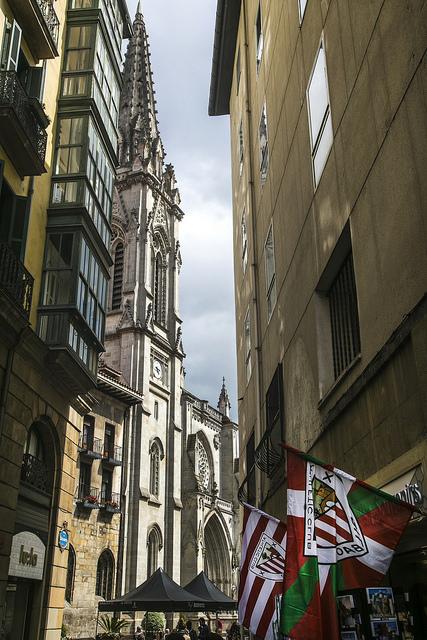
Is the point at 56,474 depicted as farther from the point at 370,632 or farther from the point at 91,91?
the point at 370,632

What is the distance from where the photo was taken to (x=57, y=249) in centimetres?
1491

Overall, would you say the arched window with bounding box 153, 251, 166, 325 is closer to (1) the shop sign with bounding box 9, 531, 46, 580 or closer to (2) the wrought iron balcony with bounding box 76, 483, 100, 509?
(2) the wrought iron balcony with bounding box 76, 483, 100, 509

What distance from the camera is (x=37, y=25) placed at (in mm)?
13430

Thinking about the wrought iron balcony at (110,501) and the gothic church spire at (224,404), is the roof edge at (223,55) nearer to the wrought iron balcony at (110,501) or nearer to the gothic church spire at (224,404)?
the wrought iron balcony at (110,501)

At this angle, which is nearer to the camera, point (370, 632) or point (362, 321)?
point (370, 632)

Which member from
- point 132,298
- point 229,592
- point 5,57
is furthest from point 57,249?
point 229,592

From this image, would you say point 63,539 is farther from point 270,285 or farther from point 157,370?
point 157,370

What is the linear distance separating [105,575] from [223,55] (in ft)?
95.8

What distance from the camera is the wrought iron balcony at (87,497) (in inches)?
1388

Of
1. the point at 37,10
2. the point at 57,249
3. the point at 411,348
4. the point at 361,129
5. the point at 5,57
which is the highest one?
the point at 37,10

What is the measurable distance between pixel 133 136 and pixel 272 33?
46781 mm

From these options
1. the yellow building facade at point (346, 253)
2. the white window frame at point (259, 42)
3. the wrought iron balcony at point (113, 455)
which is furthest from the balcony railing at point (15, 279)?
the wrought iron balcony at point (113, 455)

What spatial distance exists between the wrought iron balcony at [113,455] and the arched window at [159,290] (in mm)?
14659

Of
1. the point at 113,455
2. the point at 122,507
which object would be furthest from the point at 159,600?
the point at 122,507
